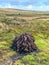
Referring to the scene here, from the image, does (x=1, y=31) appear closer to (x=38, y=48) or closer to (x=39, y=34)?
(x=39, y=34)

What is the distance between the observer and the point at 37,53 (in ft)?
193

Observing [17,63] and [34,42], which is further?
[34,42]

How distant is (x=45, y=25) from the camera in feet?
296

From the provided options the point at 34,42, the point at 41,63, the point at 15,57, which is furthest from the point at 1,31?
the point at 41,63

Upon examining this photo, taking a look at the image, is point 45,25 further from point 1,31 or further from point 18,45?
point 18,45

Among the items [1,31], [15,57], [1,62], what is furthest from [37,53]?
[1,31]

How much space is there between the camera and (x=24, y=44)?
60625 mm

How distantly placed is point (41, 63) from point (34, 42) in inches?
485

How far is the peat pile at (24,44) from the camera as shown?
60.2 metres

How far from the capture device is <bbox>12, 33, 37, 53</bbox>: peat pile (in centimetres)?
6025

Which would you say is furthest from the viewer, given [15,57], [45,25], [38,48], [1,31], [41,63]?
[45,25]

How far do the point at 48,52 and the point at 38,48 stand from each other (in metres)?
2.97

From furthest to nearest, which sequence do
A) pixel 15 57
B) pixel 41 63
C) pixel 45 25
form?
pixel 45 25, pixel 15 57, pixel 41 63

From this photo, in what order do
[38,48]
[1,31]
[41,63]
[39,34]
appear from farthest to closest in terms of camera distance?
1. [1,31]
2. [39,34]
3. [38,48]
4. [41,63]
